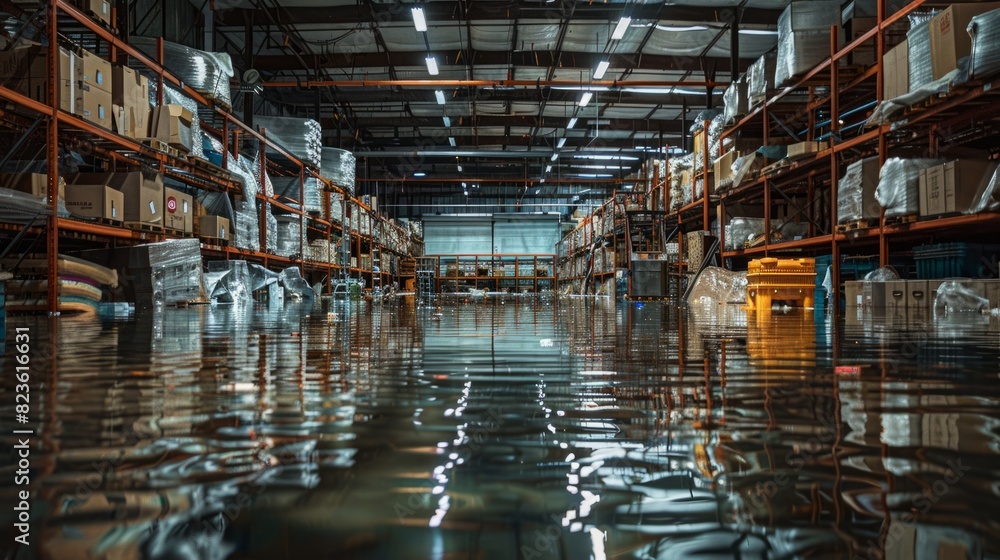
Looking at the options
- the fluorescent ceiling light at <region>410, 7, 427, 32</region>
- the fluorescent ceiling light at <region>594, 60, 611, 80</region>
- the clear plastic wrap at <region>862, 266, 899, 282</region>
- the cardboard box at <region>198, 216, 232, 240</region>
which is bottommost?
the clear plastic wrap at <region>862, 266, 899, 282</region>

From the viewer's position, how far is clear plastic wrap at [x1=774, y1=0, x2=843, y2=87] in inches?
347

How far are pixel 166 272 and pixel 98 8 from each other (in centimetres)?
300

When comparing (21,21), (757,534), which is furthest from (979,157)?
(21,21)

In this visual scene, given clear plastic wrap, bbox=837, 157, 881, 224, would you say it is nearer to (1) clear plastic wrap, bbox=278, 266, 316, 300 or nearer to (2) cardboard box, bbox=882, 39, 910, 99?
(2) cardboard box, bbox=882, 39, 910, 99

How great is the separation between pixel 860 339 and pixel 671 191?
12.5 metres

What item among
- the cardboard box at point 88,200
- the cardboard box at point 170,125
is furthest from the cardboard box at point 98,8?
the cardboard box at point 88,200

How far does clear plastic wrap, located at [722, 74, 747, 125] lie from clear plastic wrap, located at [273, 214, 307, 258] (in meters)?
8.86

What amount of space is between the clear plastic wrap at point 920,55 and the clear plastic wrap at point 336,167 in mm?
12554

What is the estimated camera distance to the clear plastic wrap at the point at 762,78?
10016mm

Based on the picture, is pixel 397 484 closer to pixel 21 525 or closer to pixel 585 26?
pixel 21 525

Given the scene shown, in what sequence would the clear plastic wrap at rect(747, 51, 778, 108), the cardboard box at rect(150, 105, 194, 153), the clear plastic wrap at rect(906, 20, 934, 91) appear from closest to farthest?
the clear plastic wrap at rect(906, 20, 934, 91) → the cardboard box at rect(150, 105, 194, 153) → the clear plastic wrap at rect(747, 51, 778, 108)

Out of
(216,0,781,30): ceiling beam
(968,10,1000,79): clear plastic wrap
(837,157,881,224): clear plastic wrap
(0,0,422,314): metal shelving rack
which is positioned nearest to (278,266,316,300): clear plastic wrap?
(0,0,422,314): metal shelving rack

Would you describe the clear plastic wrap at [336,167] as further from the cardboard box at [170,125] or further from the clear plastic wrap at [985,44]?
the clear plastic wrap at [985,44]

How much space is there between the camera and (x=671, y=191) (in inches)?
598
